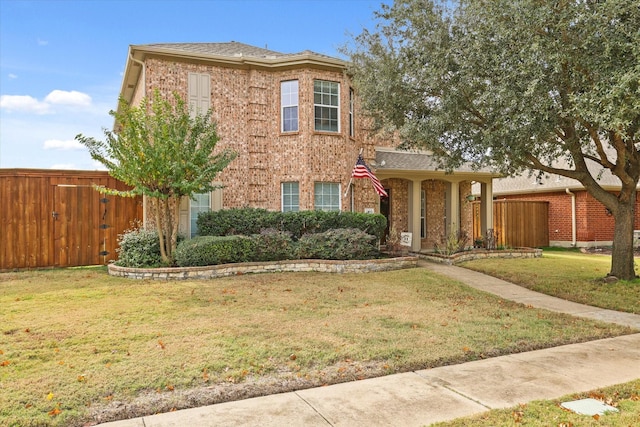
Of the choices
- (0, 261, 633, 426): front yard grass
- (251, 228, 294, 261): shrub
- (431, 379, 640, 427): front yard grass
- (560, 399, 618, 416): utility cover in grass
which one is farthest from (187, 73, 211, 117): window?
(560, 399, 618, 416): utility cover in grass

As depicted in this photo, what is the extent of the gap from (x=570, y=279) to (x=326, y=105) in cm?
829

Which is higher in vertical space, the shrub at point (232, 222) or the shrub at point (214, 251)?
the shrub at point (232, 222)

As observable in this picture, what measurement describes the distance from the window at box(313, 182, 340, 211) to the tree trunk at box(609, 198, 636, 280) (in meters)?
7.37

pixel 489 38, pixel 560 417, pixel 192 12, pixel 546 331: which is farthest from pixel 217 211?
pixel 560 417

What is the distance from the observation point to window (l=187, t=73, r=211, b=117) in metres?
12.8

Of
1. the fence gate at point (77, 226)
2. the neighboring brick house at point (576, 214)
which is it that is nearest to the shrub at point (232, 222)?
the fence gate at point (77, 226)

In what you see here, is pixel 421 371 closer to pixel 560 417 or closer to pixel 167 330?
pixel 560 417

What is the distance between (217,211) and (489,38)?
815cm

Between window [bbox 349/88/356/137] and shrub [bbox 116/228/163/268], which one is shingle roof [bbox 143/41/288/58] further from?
shrub [bbox 116/228/163/268]

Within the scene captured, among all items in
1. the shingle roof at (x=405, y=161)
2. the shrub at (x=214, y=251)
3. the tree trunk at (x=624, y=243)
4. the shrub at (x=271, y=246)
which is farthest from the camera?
the shingle roof at (x=405, y=161)

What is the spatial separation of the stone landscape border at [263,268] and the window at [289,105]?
4.51m

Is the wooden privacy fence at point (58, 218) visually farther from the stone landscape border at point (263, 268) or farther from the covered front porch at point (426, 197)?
the covered front porch at point (426, 197)

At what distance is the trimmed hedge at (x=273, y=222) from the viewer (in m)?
12.1

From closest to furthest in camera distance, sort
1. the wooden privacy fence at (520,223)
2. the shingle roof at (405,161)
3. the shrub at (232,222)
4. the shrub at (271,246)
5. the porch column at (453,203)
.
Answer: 1. the shrub at (271,246)
2. the shrub at (232,222)
3. the shingle roof at (405,161)
4. the porch column at (453,203)
5. the wooden privacy fence at (520,223)
